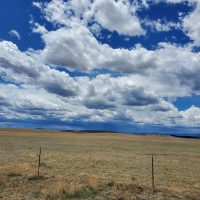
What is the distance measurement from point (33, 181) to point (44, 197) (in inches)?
182

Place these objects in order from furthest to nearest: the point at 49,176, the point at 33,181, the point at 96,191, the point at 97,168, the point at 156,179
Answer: the point at 97,168 < the point at 156,179 < the point at 49,176 < the point at 33,181 < the point at 96,191

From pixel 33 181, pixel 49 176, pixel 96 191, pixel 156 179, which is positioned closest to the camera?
pixel 96 191

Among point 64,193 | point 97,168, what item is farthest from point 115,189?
point 97,168

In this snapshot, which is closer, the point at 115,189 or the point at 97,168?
the point at 115,189

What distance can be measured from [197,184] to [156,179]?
3020mm

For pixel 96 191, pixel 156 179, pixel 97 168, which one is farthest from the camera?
pixel 97 168

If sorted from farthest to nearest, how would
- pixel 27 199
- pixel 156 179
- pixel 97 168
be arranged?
pixel 97 168
pixel 156 179
pixel 27 199

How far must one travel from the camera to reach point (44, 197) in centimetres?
1764

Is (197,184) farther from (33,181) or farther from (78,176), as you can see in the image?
(33,181)

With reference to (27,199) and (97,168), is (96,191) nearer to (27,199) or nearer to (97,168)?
(27,199)

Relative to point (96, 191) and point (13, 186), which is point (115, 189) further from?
point (13, 186)

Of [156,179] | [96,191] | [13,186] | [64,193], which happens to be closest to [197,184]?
[156,179]

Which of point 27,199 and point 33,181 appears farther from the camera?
point 33,181

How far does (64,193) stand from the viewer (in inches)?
724
